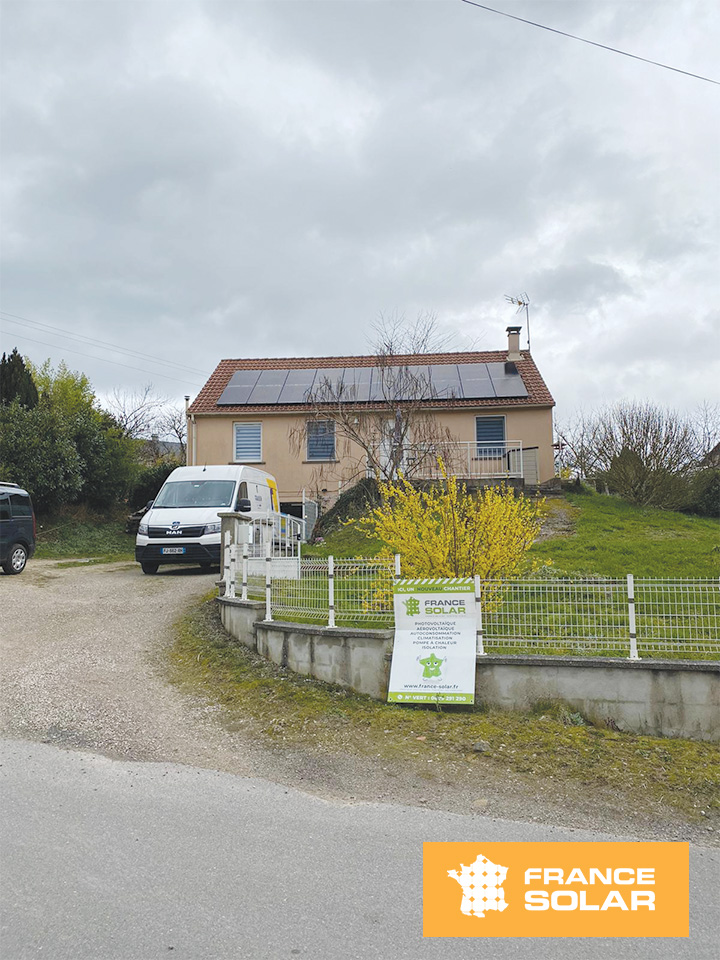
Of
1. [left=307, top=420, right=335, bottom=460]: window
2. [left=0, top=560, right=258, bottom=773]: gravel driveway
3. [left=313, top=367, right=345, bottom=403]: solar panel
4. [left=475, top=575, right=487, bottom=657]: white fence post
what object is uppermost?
[left=313, top=367, right=345, bottom=403]: solar panel

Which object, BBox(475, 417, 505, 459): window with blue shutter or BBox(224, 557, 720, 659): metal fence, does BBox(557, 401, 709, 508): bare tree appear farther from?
BBox(224, 557, 720, 659): metal fence

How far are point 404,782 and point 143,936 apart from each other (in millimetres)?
2742

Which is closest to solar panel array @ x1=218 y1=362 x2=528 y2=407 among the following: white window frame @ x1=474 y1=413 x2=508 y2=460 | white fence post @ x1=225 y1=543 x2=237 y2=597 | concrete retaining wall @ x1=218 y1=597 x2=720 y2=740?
white window frame @ x1=474 y1=413 x2=508 y2=460

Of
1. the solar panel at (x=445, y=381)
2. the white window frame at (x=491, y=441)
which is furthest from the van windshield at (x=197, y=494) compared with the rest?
the white window frame at (x=491, y=441)

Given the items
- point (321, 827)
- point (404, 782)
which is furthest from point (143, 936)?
point (404, 782)

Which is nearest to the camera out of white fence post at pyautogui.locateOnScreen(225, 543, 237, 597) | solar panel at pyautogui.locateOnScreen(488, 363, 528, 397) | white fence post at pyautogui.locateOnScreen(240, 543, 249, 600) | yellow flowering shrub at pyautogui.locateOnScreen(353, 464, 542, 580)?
yellow flowering shrub at pyautogui.locateOnScreen(353, 464, 542, 580)

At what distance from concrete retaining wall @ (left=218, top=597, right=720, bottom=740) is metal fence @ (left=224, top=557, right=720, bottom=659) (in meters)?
0.22

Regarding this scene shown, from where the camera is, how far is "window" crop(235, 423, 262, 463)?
2631 centimetres

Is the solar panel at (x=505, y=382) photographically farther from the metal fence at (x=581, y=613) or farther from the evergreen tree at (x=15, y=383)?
the metal fence at (x=581, y=613)

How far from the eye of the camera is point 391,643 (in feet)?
26.5

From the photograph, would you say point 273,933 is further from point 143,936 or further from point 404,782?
point 404,782

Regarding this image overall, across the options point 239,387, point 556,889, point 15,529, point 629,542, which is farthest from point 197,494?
point 556,889

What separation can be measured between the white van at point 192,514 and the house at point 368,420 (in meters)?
5.65

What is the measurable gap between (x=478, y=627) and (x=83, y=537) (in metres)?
19.2
